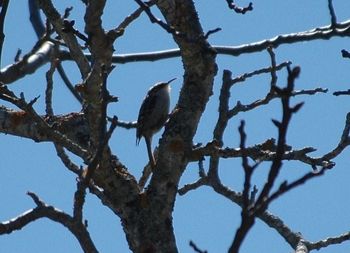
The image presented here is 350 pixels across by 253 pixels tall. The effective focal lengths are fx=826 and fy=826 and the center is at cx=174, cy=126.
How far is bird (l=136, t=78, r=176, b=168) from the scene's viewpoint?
290 inches

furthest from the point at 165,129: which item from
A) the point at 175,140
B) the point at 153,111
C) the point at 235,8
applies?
the point at 153,111

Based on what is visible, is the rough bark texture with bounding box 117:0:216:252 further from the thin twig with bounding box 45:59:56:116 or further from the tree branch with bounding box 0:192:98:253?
the tree branch with bounding box 0:192:98:253

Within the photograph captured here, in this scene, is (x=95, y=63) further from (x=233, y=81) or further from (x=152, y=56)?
(x=152, y=56)

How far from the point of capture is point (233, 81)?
5.14 m

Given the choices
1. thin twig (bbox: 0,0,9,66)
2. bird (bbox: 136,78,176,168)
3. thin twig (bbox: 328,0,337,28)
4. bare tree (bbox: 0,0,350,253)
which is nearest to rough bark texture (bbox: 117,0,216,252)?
bare tree (bbox: 0,0,350,253)

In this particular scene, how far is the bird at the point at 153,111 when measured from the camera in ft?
24.2

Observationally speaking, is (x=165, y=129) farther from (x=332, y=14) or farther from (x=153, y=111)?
(x=153, y=111)

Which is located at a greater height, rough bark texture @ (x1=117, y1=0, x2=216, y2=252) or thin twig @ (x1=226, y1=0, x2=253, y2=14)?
thin twig @ (x1=226, y1=0, x2=253, y2=14)

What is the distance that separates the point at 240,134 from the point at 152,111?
17.8 ft

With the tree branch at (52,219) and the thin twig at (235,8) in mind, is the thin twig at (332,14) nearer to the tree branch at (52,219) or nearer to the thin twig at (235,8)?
the thin twig at (235,8)

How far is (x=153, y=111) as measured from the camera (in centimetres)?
777

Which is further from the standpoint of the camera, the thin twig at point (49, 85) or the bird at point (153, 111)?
the bird at point (153, 111)

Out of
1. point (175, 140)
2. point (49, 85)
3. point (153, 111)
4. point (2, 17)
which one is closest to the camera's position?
point (2, 17)

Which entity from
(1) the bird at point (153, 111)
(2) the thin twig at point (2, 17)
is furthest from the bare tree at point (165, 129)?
(1) the bird at point (153, 111)
